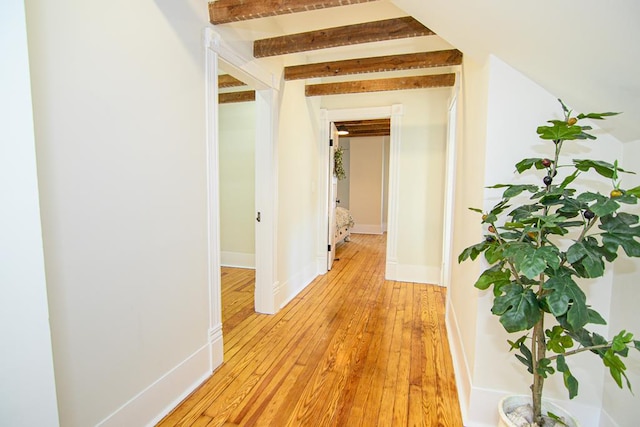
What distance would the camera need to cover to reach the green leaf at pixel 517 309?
1.09 meters

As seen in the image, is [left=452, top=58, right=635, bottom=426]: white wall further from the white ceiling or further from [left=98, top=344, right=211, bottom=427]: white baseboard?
[left=98, top=344, right=211, bottom=427]: white baseboard

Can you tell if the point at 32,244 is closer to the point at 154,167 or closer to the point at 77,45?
the point at 154,167

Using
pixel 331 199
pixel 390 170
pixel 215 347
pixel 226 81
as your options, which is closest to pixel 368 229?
pixel 331 199

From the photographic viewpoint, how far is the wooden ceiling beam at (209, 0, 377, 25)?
71.9 inches

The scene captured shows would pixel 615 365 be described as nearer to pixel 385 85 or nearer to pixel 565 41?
pixel 565 41

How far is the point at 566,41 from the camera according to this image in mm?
1154

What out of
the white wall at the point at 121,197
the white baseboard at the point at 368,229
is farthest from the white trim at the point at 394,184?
the white baseboard at the point at 368,229

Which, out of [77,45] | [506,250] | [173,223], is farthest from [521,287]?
[77,45]

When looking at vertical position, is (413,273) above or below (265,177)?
below

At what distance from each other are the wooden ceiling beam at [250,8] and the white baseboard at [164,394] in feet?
6.96

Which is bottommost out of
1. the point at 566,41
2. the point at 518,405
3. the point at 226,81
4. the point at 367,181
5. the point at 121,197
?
the point at 518,405

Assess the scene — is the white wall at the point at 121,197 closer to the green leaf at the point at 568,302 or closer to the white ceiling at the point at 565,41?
the white ceiling at the point at 565,41

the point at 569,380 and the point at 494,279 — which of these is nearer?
the point at 569,380

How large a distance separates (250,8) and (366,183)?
6.51 meters
